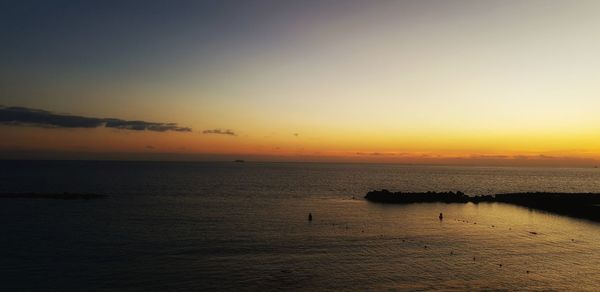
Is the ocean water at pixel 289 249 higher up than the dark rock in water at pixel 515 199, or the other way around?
the dark rock in water at pixel 515 199

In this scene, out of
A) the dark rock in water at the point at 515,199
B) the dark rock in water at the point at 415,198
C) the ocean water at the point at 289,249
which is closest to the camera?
the ocean water at the point at 289,249

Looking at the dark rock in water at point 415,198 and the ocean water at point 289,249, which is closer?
the ocean water at point 289,249

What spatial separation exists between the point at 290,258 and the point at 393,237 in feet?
55.7

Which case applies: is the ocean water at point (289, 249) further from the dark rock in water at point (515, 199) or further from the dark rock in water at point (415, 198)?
the dark rock in water at point (415, 198)

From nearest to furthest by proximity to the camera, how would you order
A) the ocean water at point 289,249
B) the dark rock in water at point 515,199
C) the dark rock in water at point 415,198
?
the ocean water at point 289,249 → the dark rock in water at point 515,199 → the dark rock in water at point 415,198

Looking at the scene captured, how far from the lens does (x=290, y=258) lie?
1608 inches

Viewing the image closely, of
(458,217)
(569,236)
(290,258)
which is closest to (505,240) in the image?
(569,236)

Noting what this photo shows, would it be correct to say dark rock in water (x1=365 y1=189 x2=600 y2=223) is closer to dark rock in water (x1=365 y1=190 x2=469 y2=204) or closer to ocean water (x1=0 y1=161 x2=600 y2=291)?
dark rock in water (x1=365 y1=190 x2=469 y2=204)

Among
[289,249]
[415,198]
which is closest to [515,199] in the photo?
[415,198]

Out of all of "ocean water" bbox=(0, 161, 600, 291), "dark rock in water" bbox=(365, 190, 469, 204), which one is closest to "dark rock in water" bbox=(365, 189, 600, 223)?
"dark rock in water" bbox=(365, 190, 469, 204)

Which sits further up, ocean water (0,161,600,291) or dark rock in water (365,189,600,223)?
dark rock in water (365,189,600,223)

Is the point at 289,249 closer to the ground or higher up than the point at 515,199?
closer to the ground

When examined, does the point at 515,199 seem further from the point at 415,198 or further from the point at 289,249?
the point at 289,249

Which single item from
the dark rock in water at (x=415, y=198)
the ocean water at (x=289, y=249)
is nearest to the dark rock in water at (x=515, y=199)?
the dark rock in water at (x=415, y=198)
